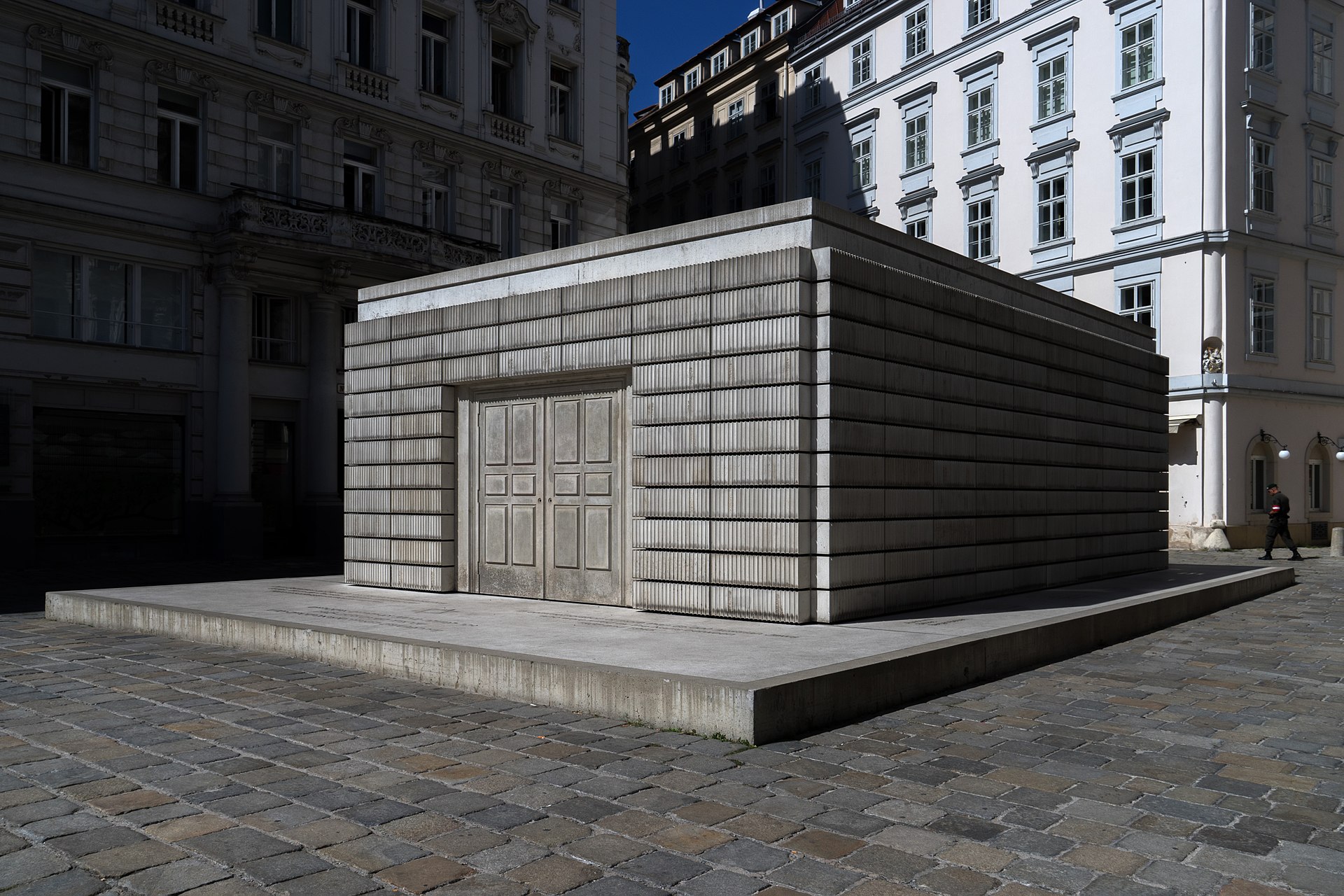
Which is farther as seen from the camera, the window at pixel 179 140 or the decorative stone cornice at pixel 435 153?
the decorative stone cornice at pixel 435 153

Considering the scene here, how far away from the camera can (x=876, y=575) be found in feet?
34.2

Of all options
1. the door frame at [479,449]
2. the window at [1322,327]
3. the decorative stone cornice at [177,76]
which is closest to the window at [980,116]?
the window at [1322,327]

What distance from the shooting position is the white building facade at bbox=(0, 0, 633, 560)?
21672 mm

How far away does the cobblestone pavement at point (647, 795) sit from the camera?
4188 mm

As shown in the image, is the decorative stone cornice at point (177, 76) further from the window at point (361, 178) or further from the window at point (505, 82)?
the window at point (505, 82)

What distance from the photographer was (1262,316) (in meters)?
29.6

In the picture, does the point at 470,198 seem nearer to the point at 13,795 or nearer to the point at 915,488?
the point at 915,488

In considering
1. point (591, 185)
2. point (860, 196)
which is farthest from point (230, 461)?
point (860, 196)

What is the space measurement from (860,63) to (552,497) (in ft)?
108

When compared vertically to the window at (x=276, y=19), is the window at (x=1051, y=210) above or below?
below

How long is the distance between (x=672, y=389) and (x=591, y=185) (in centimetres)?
2374

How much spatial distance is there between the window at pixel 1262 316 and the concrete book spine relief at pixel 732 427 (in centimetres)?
1708

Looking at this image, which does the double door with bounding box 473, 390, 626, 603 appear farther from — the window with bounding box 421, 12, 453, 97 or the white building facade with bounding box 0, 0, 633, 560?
the window with bounding box 421, 12, 453, 97

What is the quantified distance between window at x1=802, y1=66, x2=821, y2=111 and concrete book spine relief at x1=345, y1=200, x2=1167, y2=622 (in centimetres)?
2988
